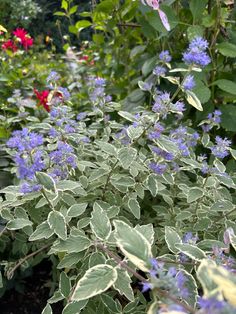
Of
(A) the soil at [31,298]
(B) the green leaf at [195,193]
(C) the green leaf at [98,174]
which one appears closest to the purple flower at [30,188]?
(C) the green leaf at [98,174]

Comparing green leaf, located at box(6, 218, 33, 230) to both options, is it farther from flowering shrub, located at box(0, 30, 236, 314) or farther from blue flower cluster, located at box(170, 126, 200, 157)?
blue flower cluster, located at box(170, 126, 200, 157)

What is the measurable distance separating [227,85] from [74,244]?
92 centimetres

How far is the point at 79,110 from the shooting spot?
7.83 feet

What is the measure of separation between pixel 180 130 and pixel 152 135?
0.22 meters

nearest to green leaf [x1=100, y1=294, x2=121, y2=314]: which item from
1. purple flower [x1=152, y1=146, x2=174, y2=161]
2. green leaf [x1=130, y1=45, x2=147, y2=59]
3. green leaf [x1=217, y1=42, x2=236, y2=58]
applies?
purple flower [x1=152, y1=146, x2=174, y2=161]

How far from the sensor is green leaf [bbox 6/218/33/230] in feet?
4.17

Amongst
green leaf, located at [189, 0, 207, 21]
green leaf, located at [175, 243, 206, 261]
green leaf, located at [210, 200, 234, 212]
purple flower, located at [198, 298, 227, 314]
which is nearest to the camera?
purple flower, located at [198, 298, 227, 314]

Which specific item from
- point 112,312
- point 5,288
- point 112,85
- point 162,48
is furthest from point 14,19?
point 112,312

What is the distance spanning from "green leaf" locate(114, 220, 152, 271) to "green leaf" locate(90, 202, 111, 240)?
0.23 metres

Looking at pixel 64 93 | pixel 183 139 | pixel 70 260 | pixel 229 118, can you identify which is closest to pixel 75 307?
pixel 70 260

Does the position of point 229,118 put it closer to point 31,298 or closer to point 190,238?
point 190,238

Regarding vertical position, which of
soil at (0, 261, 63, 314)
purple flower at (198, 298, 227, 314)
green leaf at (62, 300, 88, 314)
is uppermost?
purple flower at (198, 298, 227, 314)

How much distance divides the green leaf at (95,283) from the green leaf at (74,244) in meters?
0.23

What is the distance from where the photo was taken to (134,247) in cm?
76
